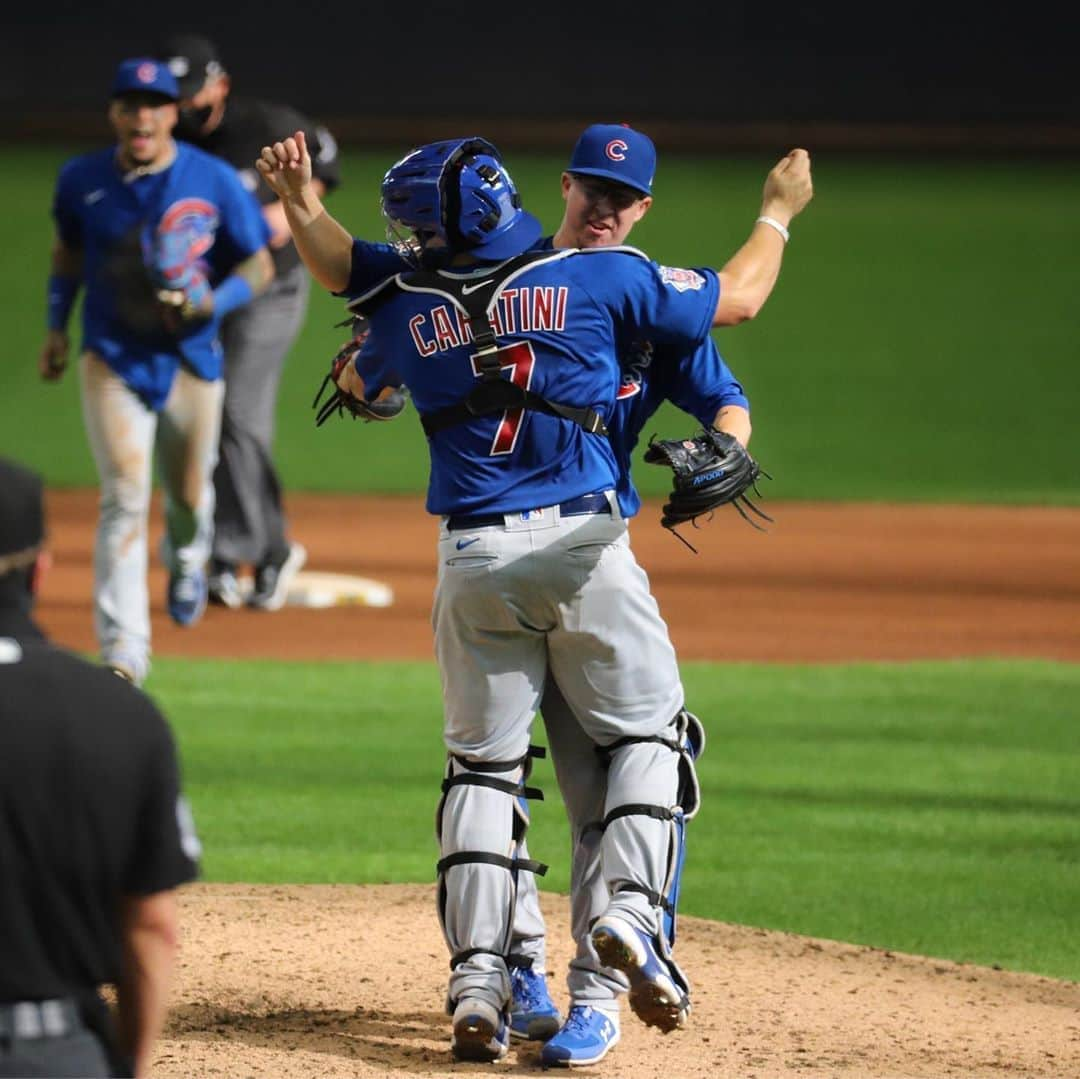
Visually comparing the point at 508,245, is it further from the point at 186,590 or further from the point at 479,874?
the point at 186,590

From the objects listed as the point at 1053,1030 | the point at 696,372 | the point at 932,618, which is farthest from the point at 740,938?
Result: the point at 932,618

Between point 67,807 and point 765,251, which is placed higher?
point 765,251

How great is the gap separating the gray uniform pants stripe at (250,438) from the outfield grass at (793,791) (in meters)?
1.28

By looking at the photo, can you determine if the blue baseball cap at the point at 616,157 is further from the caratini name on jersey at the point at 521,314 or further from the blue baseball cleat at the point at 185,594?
the blue baseball cleat at the point at 185,594

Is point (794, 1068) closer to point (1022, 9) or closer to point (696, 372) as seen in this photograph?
point (696, 372)

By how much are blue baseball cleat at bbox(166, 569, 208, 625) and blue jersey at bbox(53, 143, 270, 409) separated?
3.89ft

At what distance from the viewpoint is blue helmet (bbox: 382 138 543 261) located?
4461 millimetres

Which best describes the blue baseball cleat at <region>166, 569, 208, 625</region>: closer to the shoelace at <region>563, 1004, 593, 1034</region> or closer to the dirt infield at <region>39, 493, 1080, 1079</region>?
the dirt infield at <region>39, 493, 1080, 1079</region>

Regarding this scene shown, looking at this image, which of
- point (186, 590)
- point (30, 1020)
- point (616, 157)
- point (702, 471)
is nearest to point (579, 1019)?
point (702, 471)

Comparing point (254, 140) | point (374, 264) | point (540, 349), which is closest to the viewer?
point (540, 349)

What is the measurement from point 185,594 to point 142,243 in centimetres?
190

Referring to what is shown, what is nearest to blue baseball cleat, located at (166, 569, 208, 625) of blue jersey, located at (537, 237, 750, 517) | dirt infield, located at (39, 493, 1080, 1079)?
dirt infield, located at (39, 493, 1080, 1079)

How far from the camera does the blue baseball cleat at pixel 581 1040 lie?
4.60 m

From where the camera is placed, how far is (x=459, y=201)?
14.6 feet
